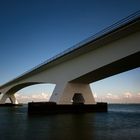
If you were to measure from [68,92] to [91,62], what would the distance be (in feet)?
25.5

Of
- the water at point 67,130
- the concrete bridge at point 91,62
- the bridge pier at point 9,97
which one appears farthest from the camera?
the bridge pier at point 9,97

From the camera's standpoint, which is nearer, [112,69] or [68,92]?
[112,69]

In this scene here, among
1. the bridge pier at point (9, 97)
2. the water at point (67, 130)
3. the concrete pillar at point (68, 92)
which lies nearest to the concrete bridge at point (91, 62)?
the concrete pillar at point (68, 92)

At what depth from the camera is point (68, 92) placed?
119 feet

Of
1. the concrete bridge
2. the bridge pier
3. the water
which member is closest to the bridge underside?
the concrete bridge

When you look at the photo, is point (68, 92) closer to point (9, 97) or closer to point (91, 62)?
point (91, 62)

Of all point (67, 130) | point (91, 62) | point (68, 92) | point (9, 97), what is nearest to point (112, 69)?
point (91, 62)

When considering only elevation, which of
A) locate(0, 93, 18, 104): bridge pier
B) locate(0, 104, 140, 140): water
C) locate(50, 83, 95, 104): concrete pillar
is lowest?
locate(0, 104, 140, 140): water

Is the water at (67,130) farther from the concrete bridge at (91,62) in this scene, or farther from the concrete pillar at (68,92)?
the concrete pillar at (68,92)

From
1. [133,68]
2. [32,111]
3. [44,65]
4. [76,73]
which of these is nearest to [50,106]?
[32,111]

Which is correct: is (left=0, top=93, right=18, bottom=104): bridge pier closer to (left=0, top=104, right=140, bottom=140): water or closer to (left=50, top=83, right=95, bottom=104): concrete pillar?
(left=50, top=83, right=95, bottom=104): concrete pillar

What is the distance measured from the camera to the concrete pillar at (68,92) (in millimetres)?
35656

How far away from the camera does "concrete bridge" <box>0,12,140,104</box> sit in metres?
24.8

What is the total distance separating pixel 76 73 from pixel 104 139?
64.9 feet
